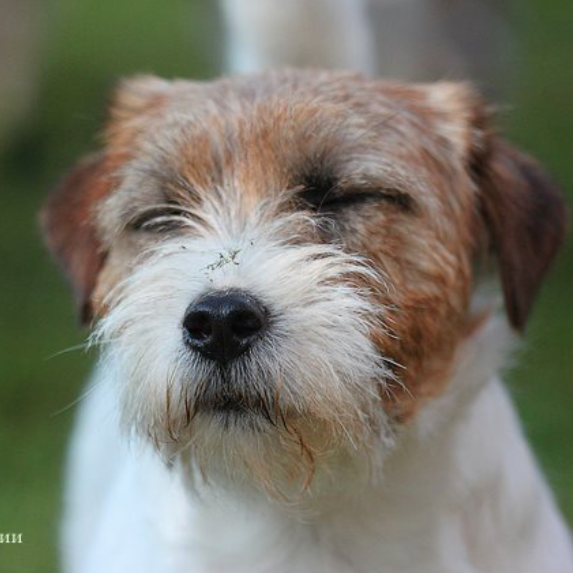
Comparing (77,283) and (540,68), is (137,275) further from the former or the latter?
(540,68)

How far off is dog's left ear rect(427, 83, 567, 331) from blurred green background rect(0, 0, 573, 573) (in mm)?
1140

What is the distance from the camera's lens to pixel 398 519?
3.07 meters

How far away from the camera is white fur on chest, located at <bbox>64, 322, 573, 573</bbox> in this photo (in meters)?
3.04

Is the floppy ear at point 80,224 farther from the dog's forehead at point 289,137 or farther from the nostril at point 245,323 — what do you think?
the nostril at point 245,323

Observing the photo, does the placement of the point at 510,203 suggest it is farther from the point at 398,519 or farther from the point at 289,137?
the point at 398,519

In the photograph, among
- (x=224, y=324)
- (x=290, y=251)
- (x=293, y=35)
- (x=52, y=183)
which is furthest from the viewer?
(x=52, y=183)

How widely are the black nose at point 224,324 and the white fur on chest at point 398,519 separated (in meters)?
0.50

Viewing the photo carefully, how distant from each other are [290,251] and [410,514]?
2.59 ft

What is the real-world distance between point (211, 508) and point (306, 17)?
2267mm

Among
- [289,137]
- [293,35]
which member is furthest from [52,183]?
[289,137]

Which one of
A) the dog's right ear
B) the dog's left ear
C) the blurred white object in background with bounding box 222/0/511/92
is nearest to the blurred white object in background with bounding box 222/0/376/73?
the blurred white object in background with bounding box 222/0/511/92

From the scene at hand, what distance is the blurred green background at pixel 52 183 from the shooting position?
497 centimetres

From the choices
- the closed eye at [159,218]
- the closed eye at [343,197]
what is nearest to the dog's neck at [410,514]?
the closed eye at [343,197]

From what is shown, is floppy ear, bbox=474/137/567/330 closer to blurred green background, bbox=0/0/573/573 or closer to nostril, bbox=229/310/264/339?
nostril, bbox=229/310/264/339
